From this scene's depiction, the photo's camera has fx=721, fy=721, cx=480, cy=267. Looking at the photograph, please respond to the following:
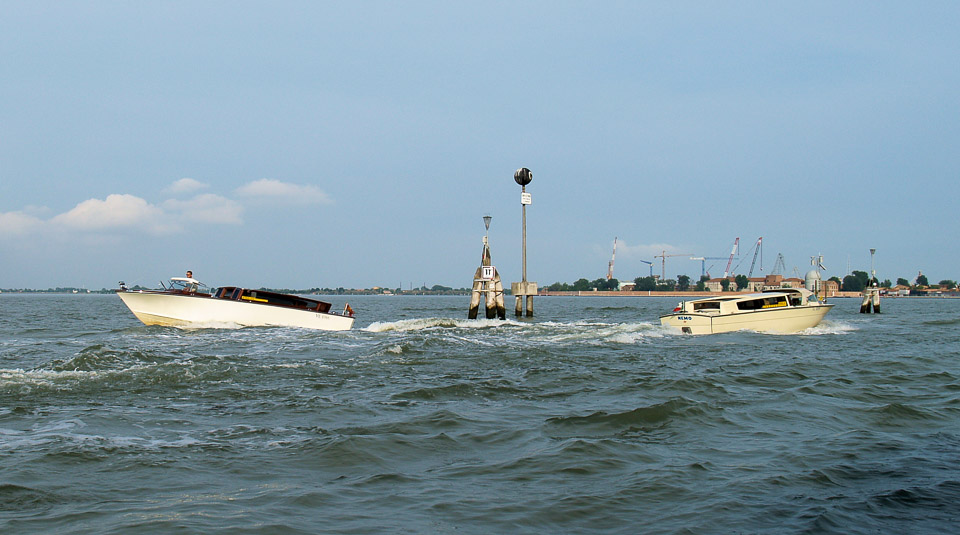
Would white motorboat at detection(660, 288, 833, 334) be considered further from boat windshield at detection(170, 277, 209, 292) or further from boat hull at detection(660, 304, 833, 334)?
boat windshield at detection(170, 277, 209, 292)

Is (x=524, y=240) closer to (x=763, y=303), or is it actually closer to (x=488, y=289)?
(x=488, y=289)

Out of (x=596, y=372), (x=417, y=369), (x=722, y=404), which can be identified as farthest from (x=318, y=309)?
(x=722, y=404)

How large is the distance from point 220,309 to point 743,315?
71.9 ft

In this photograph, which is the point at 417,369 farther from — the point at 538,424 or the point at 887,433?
the point at 887,433

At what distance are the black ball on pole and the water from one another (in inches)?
1107

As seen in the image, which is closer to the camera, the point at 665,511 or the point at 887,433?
the point at 665,511

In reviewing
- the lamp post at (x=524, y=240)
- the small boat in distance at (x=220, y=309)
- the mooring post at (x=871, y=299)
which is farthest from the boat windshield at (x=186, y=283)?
the mooring post at (x=871, y=299)

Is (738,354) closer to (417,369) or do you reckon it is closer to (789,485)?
(417,369)

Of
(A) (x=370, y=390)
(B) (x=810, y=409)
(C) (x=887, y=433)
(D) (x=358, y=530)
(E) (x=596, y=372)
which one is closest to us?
(D) (x=358, y=530)

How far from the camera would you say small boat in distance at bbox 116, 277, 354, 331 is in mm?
30625

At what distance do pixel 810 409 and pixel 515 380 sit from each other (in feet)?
17.9

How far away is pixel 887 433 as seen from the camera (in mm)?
9516

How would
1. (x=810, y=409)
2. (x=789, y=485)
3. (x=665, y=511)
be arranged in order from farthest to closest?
(x=810, y=409), (x=789, y=485), (x=665, y=511)

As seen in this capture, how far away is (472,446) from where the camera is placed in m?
8.50
